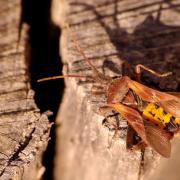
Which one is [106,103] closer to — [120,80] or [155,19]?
[120,80]

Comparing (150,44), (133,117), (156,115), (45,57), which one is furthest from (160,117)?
(45,57)

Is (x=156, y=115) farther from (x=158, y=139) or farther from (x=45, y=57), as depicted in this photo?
(x=45, y=57)

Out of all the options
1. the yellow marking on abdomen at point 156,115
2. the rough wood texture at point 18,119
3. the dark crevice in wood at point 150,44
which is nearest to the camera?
the rough wood texture at point 18,119

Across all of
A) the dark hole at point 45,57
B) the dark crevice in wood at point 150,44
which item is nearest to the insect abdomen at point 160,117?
the dark crevice in wood at point 150,44

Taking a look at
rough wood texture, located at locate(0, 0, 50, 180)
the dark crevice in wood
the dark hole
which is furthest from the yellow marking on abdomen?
rough wood texture, located at locate(0, 0, 50, 180)

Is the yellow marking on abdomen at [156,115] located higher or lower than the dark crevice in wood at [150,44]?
lower

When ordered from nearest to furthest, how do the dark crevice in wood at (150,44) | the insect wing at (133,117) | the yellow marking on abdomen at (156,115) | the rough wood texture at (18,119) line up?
the rough wood texture at (18,119) < the insect wing at (133,117) < the dark crevice in wood at (150,44) < the yellow marking on abdomen at (156,115)

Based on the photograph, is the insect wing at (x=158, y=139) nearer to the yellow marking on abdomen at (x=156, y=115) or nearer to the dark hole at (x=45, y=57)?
the yellow marking on abdomen at (x=156, y=115)
